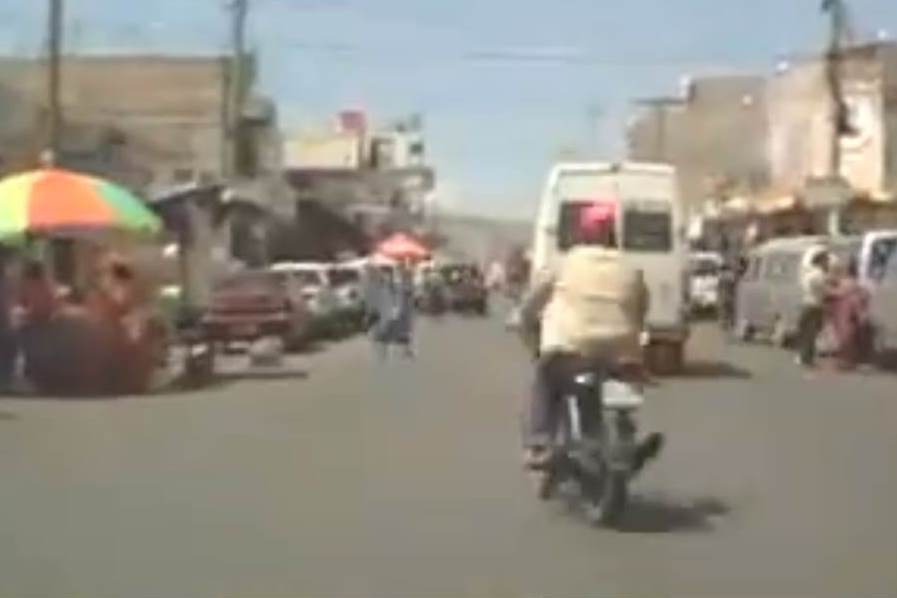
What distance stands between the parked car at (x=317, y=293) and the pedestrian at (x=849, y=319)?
13.9 metres

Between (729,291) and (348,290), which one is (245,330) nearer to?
(729,291)

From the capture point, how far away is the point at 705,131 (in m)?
116

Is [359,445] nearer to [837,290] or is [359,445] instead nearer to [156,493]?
[156,493]

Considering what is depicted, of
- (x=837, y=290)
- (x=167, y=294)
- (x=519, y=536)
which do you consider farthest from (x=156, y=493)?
(x=167, y=294)

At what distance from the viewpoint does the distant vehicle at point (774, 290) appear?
130 ft

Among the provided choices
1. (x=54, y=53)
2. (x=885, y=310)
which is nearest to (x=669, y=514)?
(x=885, y=310)

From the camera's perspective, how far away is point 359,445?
18641 mm

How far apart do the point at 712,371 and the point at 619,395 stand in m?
19.3

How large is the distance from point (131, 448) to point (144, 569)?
7.14 m

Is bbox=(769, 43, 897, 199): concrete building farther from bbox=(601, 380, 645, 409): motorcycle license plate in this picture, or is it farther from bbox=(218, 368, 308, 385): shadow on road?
bbox=(601, 380, 645, 409): motorcycle license plate

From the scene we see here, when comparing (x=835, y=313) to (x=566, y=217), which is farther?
(x=835, y=313)

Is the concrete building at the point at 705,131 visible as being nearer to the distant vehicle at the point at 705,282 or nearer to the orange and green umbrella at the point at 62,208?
the distant vehicle at the point at 705,282

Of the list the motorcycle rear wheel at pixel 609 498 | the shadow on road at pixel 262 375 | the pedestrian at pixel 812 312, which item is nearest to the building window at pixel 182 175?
the shadow on road at pixel 262 375

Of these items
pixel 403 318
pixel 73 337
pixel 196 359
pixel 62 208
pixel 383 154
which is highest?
pixel 383 154
